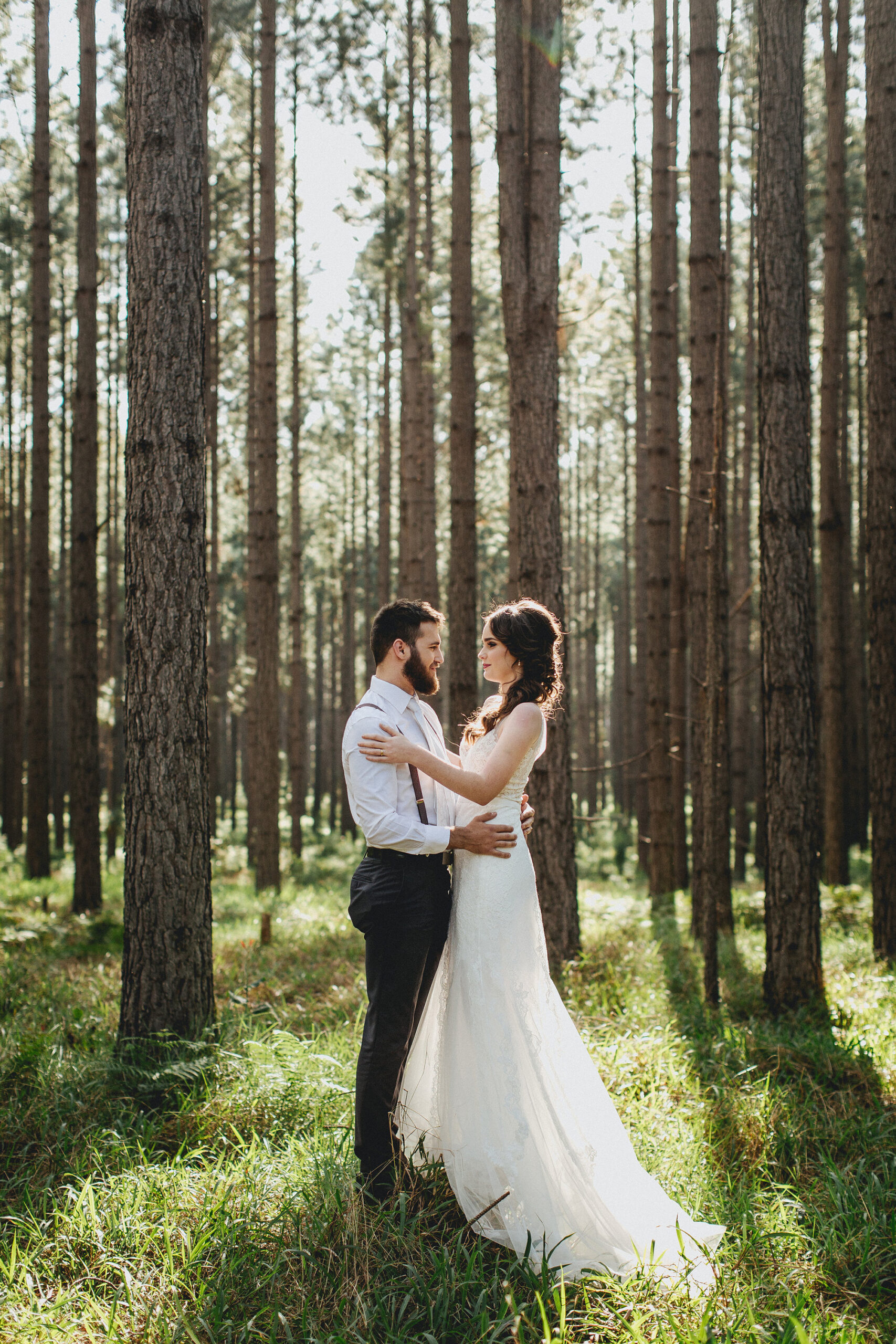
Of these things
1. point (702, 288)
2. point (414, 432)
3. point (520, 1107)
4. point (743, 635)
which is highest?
point (702, 288)

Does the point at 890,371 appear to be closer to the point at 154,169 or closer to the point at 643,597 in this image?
the point at 154,169

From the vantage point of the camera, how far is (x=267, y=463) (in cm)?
1084

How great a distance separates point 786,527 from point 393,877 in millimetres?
4024

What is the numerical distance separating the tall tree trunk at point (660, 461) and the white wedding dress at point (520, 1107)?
281 inches

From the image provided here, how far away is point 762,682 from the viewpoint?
19.8 feet

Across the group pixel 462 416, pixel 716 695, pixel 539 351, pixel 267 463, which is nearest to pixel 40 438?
pixel 267 463

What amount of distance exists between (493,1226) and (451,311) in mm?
8364

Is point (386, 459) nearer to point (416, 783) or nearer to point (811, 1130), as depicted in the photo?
point (416, 783)

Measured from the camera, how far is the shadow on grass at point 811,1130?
3.21 metres

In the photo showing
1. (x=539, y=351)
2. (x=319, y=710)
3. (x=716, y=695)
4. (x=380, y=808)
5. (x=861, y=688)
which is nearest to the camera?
(x=380, y=808)

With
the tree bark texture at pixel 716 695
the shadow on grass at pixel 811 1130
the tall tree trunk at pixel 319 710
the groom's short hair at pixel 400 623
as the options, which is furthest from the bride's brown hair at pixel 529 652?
the tall tree trunk at pixel 319 710

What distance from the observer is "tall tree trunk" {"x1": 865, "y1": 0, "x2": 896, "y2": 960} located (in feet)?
24.3

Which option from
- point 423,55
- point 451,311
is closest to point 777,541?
point 451,311

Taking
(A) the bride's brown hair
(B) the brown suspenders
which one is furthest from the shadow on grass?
(A) the bride's brown hair
